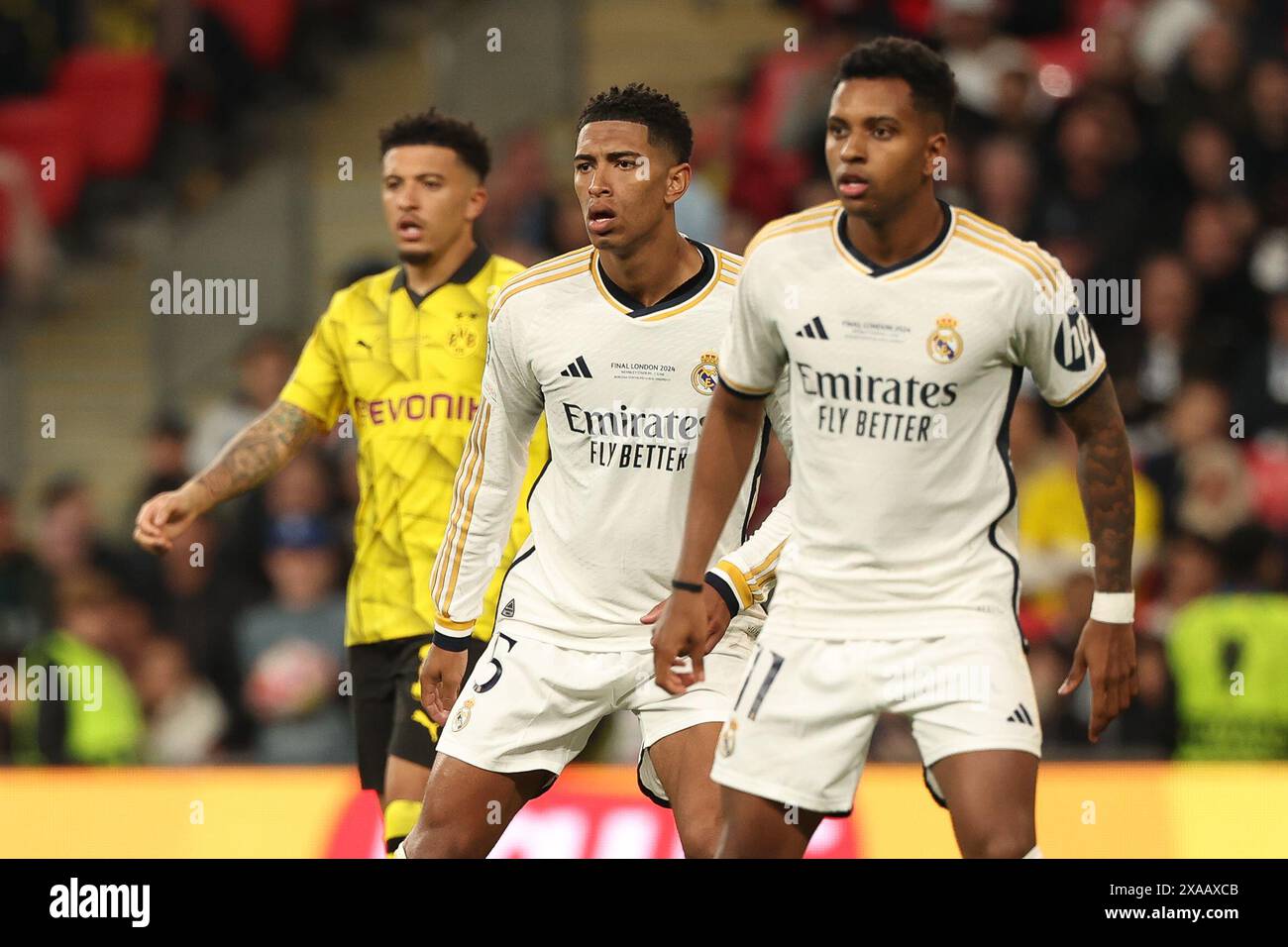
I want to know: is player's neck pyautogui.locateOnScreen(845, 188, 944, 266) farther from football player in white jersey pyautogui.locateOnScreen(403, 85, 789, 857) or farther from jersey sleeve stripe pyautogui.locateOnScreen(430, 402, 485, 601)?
jersey sleeve stripe pyautogui.locateOnScreen(430, 402, 485, 601)

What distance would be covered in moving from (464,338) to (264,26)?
762 cm

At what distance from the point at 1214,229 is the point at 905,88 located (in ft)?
19.1

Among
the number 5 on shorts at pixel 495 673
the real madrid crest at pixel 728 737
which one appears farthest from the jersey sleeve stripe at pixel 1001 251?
the number 5 on shorts at pixel 495 673

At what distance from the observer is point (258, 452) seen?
6.21 meters

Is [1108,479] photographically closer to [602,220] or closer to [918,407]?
[918,407]

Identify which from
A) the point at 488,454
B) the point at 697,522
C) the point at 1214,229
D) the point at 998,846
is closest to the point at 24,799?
the point at 488,454

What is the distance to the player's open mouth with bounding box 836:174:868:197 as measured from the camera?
4.54 m

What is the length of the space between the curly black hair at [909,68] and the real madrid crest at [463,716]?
6.00 feet

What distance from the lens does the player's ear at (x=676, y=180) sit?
5.39 m

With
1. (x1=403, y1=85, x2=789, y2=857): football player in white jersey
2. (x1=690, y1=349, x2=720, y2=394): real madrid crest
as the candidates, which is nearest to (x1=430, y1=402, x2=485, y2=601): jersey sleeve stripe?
(x1=403, y1=85, x2=789, y2=857): football player in white jersey

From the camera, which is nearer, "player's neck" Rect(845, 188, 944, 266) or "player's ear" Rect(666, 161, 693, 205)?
"player's neck" Rect(845, 188, 944, 266)

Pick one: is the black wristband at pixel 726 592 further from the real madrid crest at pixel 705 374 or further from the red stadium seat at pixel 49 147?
the red stadium seat at pixel 49 147

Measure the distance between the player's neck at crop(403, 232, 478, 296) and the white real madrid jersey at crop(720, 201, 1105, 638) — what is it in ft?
6.07

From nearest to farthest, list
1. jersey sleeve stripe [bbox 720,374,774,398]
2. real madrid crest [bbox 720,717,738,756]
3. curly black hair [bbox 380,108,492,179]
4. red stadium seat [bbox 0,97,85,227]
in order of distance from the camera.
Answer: real madrid crest [bbox 720,717,738,756]
jersey sleeve stripe [bbox 720,374,774,398]
curly black hair [bbox 380,108,492,179]
red stadium seat [bbox 0,97,85,227]
